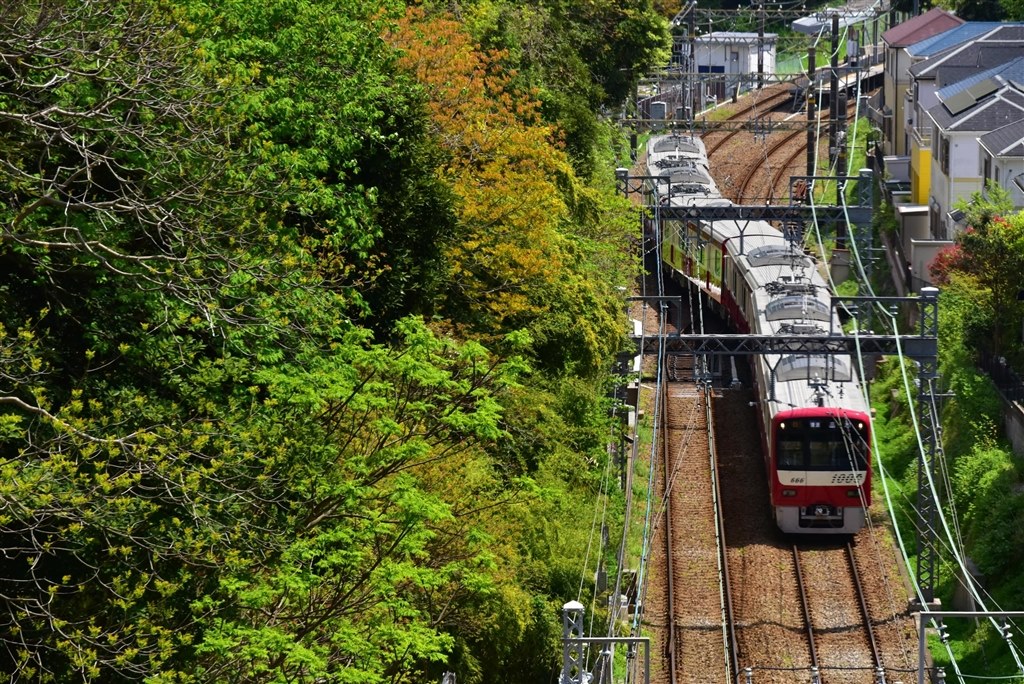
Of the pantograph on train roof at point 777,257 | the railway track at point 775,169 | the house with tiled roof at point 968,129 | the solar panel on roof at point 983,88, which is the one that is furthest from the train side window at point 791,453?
the railway track at point 775,169

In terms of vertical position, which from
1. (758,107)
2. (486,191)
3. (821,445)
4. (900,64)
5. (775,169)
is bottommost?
(758,107)

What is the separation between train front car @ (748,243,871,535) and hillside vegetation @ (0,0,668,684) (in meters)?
6.09

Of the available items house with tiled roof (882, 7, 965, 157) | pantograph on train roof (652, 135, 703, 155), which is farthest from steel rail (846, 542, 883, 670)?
house with tiled roof (882, 7, 965, 157)

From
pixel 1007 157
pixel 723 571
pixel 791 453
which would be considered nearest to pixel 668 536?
pixel 723 571

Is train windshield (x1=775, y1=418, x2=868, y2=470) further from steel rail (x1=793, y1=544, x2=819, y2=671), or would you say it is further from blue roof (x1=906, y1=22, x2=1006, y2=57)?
blue roof (x1=906, y1=22, x2=1006, y2=57)

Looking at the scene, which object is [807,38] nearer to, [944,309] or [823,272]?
[823,272]

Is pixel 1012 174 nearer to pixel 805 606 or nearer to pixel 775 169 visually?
pixel 805 606

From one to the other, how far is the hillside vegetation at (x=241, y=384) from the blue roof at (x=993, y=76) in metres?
25.0

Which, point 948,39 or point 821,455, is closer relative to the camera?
point 821,455

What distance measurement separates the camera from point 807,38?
8006cm

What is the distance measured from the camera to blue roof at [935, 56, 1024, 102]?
45531mm

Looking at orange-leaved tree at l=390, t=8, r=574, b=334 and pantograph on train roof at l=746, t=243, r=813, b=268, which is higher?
orange-leaved tree at l=390, t=8, r=574, b=334

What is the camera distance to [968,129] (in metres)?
42.6

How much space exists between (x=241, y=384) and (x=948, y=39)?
41.7 meters
